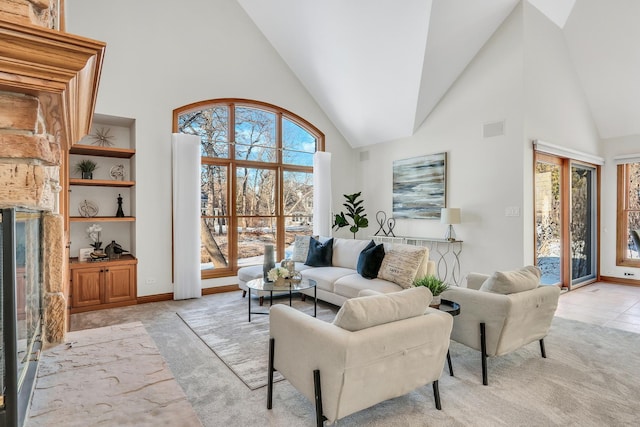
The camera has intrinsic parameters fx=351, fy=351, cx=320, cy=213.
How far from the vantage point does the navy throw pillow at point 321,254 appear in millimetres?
5043

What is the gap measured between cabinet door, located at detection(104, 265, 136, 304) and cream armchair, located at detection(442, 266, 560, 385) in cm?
403

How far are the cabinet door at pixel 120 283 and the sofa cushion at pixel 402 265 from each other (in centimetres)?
331

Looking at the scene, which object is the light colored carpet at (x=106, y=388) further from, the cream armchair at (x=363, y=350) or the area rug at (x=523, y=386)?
the area rug at (x=523, y=386)

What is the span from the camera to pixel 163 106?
505 centimetres

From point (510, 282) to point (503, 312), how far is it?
10.4 inches

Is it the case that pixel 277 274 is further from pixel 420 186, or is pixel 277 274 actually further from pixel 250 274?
pixel 420 186

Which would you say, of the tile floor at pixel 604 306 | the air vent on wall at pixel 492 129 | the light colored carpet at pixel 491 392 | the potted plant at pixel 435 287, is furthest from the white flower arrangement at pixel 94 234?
the tile floor at pixel 604 306

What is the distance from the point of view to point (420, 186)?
5930 millimetres

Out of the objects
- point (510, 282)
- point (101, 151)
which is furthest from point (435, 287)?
point (101, 151)

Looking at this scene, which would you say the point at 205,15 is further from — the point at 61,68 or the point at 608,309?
the point at 608,309

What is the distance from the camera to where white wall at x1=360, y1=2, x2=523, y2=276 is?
467 cm

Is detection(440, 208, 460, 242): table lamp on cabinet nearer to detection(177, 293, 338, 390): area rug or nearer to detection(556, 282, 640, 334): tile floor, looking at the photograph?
detection(556, 282, 640, 334): tile floor

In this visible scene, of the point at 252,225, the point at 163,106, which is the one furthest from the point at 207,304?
the point at 163,106

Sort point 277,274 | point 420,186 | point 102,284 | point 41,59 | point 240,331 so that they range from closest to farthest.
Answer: point 41,59
point 240,331
point 277,274
point 102,284
point 420,186
